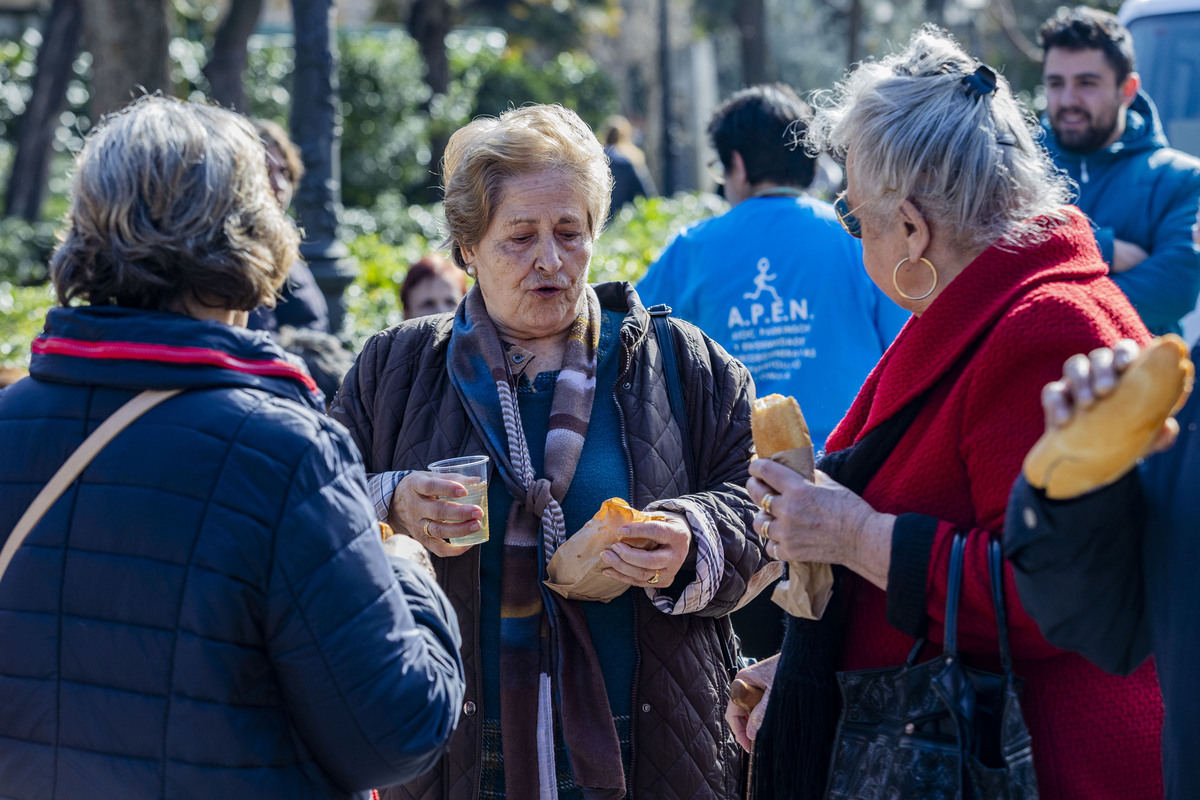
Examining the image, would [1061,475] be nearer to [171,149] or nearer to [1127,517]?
[1127,517]

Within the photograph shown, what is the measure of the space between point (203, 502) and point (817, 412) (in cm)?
251

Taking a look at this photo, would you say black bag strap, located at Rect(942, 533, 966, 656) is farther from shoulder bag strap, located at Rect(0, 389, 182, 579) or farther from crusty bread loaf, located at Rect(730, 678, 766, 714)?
shoulder bag strap, located at Rect(0, 389, 182, 579)

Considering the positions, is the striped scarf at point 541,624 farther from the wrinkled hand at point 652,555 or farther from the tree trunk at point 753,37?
the tree trunk at point 753,37

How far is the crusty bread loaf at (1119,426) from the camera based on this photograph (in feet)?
4.68

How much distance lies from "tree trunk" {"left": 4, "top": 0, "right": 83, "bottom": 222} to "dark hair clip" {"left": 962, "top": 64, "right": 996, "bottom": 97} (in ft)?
53.9

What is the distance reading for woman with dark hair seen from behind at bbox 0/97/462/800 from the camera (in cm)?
165

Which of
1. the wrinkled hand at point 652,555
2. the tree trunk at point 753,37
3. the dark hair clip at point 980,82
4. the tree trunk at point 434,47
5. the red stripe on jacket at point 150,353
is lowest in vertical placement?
the wrinkled hand at point 652,555

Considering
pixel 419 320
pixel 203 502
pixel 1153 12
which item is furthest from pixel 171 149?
pixel 1153 12

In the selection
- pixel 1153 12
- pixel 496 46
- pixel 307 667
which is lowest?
pixel 307 667

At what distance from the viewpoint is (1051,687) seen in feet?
6.27

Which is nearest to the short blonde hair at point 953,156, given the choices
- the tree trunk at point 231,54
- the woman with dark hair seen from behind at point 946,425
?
the woman with dark hair seen from behind at point 946,425

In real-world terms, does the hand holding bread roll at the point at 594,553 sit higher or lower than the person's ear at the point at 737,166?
lower

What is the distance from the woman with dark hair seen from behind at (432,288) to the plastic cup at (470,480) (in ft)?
8.46

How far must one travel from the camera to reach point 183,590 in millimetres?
1653
